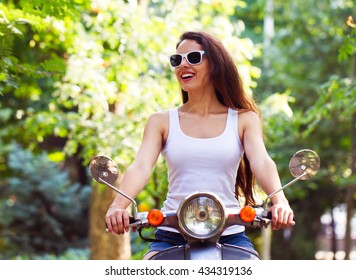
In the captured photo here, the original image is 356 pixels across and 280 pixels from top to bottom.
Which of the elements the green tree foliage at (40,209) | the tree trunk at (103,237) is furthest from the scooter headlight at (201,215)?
the green tree foliage at (40,209)

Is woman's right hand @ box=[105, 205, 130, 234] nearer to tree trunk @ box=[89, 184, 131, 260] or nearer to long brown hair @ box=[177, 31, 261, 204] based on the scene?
long brown hair @ box=[177, 31, 261, 204]

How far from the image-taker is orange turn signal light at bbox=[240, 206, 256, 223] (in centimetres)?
308

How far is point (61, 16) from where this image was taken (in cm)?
567

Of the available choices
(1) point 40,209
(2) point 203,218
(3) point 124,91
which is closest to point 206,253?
(2) point 203,218

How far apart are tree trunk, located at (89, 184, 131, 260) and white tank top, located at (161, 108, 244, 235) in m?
5.78

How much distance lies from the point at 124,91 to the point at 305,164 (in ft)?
19.4

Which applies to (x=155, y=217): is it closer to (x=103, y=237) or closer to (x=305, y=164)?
(x=305, y=164)

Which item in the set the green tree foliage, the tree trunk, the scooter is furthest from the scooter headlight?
the green tree foliage

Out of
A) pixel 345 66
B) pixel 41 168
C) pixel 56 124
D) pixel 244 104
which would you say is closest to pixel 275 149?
pixel 345 66

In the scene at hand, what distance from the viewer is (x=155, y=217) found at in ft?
10.2

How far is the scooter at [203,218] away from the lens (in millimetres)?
3004

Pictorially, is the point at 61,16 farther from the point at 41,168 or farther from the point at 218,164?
the point at 41,168

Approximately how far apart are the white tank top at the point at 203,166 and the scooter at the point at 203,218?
10.8 inches

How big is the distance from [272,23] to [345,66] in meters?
4.08
